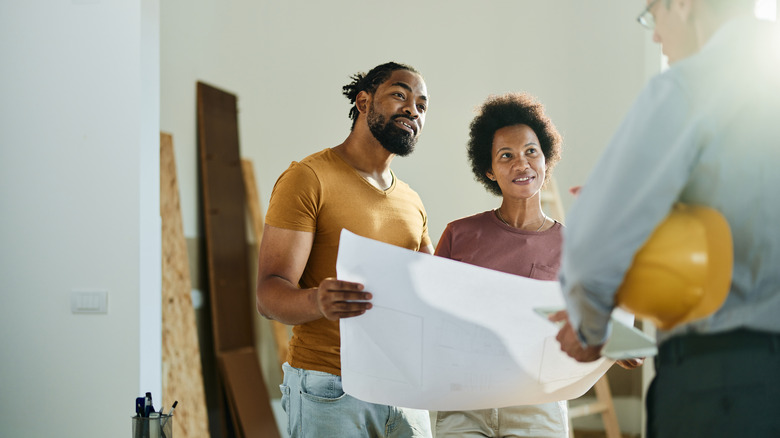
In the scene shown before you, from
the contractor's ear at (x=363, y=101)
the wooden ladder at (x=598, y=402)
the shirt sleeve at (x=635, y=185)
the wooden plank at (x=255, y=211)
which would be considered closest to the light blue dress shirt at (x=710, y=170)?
the shirt sleeve at (x=635, y=185)

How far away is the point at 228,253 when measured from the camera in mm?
3910

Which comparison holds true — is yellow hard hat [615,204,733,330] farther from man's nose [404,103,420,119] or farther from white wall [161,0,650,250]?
white wall [161,0,650,250]

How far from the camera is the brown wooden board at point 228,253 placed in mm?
3750

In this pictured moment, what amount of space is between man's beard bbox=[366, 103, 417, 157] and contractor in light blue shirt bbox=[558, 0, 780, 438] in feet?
3.51

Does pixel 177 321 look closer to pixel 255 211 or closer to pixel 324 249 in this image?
pixel 255 211

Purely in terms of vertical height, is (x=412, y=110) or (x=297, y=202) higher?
(x=412, y=110)

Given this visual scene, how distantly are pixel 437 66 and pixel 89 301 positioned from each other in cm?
240

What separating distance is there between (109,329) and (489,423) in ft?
5.17

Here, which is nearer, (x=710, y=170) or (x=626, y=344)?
(x=710, y=170)

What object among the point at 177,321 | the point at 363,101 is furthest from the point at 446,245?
the point at 177,321

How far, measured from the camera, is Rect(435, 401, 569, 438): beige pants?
1.84 metres

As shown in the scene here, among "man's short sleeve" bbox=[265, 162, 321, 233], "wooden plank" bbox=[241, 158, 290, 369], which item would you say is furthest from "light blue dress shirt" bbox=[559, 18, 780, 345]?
"wooden plank" bbox=[241, 158, 290, 369]

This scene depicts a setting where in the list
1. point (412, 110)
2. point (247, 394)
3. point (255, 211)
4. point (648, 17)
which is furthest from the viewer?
point (255, 211)

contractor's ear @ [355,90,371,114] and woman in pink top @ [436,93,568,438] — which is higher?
contractor's ear @ [355,90,371,114]
